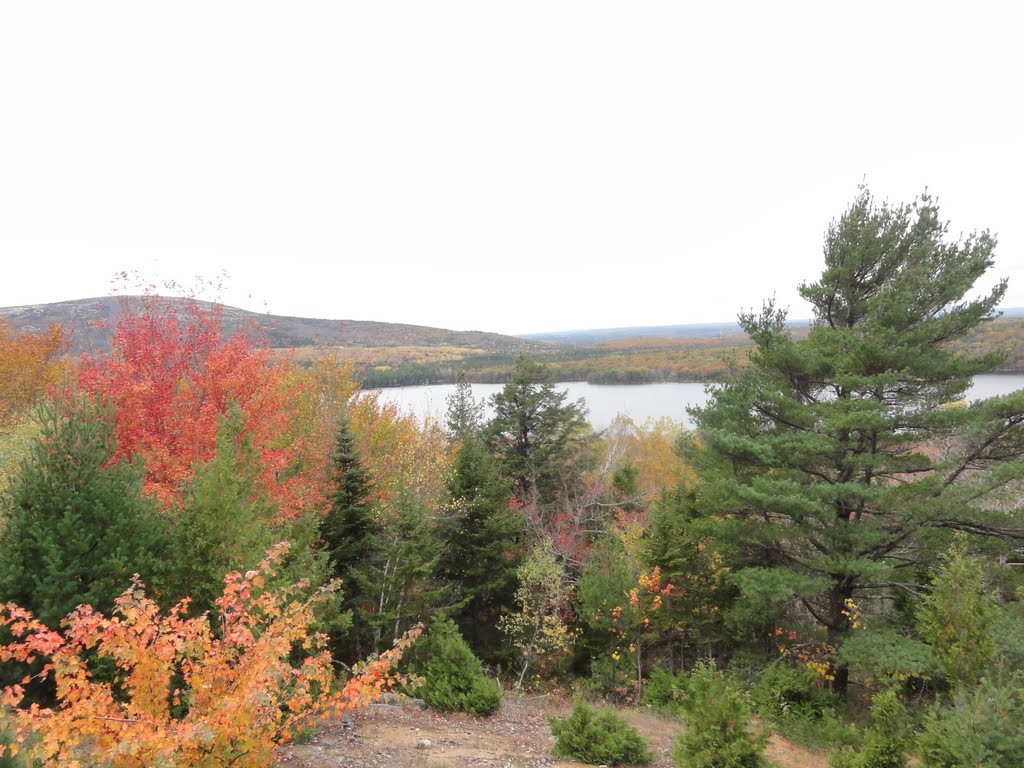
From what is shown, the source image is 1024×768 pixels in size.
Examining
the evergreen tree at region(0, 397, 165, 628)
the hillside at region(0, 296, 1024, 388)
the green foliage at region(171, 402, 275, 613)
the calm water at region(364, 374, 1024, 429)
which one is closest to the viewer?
the evergreen tree at region(0, 397, 165, 628)

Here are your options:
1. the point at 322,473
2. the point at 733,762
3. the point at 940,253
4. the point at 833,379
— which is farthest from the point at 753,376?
the point at 322,473

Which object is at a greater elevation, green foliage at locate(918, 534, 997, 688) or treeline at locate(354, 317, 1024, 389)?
treeline at locate(354, 317, 1024, 389)

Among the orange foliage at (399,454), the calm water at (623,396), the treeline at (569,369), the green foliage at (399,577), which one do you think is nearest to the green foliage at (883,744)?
the green foliage at (399,577)

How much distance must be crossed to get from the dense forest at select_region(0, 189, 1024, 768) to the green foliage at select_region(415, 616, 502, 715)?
55mm

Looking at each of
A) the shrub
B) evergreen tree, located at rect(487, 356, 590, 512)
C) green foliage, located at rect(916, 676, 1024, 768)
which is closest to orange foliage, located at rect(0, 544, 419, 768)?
green foliage, located at rect(916, 676, 1024, 768)

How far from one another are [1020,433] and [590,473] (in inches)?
694

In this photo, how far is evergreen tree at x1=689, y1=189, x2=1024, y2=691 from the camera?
37.6ft

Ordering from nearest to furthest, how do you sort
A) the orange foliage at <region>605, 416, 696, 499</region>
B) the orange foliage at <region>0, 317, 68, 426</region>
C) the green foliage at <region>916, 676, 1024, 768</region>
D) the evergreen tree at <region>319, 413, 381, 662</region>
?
the green foliage at <region>916, 676, 1024, 768</region>
the evergreen tree at <region>319, 413, 381, 662</region>
the orange foliage at <region>0, 317, 68, 426</region>
the orange foliage at <region>605, 416, 696, 499</region>

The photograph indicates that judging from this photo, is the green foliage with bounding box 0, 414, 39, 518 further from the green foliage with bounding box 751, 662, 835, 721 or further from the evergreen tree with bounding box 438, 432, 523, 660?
the green foliage with bounding box 751, 662, 835, 721

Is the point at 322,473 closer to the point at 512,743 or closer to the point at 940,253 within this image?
the point at 512,743

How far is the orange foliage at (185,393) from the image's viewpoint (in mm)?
13016

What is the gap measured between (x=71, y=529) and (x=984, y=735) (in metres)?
12.2

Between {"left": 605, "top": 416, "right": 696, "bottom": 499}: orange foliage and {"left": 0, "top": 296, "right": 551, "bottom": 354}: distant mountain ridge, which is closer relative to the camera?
{"left": 605, "top": 416, "right": 696, "bottom": 499}: orange foliage

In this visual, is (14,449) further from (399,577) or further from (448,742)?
(448,742)
